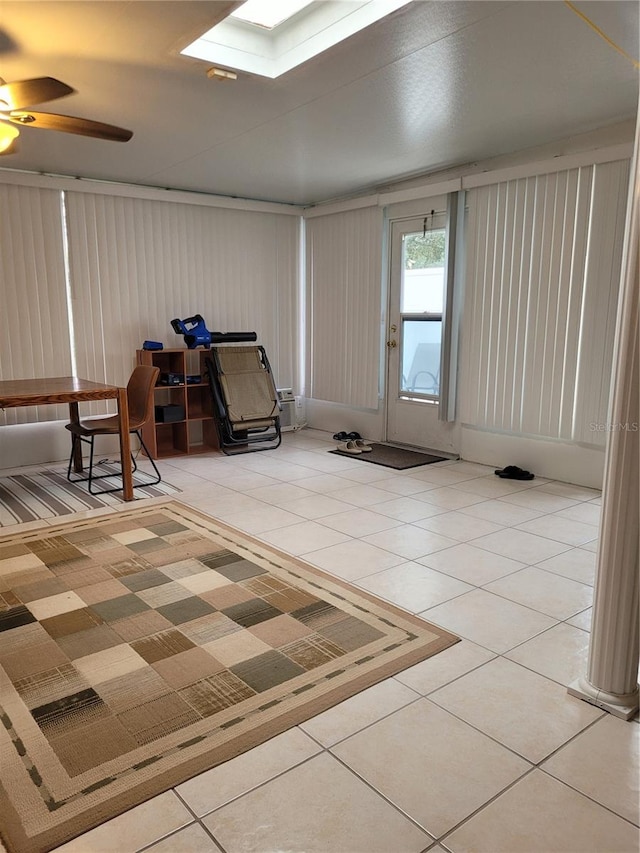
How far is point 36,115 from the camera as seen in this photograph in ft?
9.45

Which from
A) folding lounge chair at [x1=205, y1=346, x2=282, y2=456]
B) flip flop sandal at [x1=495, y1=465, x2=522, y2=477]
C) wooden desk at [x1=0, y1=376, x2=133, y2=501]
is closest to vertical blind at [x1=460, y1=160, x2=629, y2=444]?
flip flop sandal at [x1=495, y1=465, x2=522, y2=477]

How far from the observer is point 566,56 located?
297cm

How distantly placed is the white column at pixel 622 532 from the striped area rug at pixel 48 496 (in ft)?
10.9

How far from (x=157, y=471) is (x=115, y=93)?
277 centimetres

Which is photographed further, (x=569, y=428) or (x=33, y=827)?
(x=569, y=428)

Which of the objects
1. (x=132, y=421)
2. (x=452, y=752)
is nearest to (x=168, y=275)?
(x=132, y=421)

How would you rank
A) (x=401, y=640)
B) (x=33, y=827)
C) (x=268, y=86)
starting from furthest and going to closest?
1. (x=268, y=86)
2. (x=401, y=640)
3. (x=33, y=827)

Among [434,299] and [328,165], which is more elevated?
[328,165]

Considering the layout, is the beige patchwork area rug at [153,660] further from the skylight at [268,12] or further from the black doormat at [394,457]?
the skylight at [268,12]

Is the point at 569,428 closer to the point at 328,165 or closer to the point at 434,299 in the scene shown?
the point at 434,299

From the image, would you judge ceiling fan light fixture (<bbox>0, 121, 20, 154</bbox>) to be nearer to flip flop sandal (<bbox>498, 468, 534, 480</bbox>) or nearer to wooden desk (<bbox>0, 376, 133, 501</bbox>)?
wooden desk (<bbox>0, 376, 133, 501</bbox>)

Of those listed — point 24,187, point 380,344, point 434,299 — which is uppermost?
point 24,187

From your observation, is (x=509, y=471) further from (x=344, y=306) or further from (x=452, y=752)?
(x=452, y=752)

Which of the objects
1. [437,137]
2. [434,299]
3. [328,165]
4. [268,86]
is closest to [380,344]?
[434,299]
